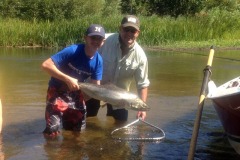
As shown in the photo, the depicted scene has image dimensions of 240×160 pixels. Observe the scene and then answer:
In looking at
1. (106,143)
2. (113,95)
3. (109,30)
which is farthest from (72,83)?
(109,30)

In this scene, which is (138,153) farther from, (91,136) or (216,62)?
(216,62)

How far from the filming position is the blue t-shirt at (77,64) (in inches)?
265

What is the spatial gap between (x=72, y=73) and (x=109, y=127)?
1597 mm

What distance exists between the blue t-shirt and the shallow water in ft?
3.13

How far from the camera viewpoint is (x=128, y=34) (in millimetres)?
7074

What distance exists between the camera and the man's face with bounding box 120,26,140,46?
275 inches

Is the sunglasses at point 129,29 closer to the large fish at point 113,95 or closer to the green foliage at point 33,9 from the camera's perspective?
the large fish at point 113,95

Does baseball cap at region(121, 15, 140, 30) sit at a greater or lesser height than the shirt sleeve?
greater

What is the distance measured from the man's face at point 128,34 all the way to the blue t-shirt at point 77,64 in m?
0.52

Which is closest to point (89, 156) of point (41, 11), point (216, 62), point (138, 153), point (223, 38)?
point (138, 153)

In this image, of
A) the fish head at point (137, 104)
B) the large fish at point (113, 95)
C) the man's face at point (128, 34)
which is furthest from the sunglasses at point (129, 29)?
the fish head at point (137, 104)

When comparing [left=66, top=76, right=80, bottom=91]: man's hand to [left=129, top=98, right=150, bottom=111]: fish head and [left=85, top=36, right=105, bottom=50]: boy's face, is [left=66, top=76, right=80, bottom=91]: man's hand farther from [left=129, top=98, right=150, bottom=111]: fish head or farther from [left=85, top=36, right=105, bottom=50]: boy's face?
[left=129, top=98, right=150, bottom=111]: fish head

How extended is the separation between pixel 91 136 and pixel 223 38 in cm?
2129

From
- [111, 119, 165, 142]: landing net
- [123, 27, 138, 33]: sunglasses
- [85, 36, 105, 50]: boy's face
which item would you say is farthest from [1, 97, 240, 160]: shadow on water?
[123, 27, 138, 33]: sunglasses
